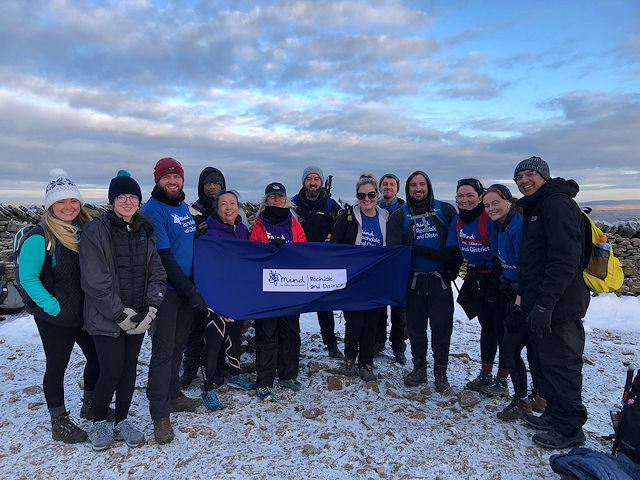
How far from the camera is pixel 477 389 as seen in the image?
558 cm

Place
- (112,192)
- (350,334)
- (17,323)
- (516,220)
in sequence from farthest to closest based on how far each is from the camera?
1. (17,323)
2. (350,334)
3. (516,220)
4. (112,192)

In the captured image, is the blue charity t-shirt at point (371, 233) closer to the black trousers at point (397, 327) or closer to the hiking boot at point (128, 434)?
the black trousers at point (397, 327)

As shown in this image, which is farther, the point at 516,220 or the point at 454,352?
the point at 454,352

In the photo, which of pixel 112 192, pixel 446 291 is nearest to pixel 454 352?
pixel 446 291

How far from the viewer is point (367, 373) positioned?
228 inches

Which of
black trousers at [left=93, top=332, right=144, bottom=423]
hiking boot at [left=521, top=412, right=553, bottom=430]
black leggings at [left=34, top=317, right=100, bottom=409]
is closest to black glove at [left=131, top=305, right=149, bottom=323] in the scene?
black trousers at [left=93, top=332, right=144, bottom=423]

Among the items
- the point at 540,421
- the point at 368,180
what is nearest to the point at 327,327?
the point at 368,180

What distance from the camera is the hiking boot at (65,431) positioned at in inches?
167

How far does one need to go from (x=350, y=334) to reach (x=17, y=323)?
684 cm

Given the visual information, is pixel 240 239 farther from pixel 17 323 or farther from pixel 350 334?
pixel 17 323

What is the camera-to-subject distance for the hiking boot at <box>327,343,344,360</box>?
662cm

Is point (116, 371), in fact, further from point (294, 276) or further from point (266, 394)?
point (294, 276)

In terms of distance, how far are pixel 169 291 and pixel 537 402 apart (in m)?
4.76

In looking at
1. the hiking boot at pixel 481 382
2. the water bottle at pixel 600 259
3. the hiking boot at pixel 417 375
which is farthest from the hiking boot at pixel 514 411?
the water bottle at pixel 600 259
